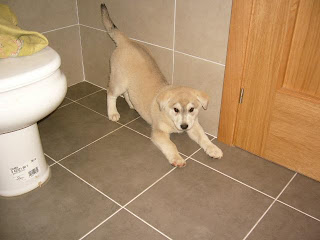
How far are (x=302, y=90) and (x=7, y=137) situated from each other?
1.43m

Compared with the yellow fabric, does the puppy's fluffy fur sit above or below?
below

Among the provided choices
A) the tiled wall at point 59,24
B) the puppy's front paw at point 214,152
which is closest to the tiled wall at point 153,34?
the tiled wall at point 59,24

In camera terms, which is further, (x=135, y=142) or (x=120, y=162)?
(x=135, y=142)

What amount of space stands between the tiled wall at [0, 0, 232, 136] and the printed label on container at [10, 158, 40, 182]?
101 cm

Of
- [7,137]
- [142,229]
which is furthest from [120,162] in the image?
[7,137]

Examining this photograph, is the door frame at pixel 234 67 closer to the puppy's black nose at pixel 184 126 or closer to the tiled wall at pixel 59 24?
the puppy's black nose at pixel 184 126

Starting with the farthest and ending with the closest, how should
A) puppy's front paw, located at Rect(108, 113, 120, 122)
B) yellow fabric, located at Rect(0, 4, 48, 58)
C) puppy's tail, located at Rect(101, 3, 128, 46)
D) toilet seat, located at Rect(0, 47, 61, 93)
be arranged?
puppy's front paw, located at Rect(108, 113, 120, 122)
puppy's tail, located at Rect(101, 3, 128, 46)
yellow fabric, located at Rect(0, 4, 48, 58)
toilet seat, located at Rect(0, 47, 61, 93)

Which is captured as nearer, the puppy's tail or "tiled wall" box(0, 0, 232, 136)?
"tiled wall" box(0, 0, 232, 136)

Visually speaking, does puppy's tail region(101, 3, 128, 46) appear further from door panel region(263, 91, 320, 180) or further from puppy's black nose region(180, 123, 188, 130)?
door panel region(263, 91, 320, 180)

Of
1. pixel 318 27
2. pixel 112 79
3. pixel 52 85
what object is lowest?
pixel 112 79

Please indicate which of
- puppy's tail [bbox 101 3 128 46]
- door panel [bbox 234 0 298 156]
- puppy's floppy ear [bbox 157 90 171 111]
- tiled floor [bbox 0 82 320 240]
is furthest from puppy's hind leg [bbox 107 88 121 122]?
door panel [bbox 234 0 298 156]

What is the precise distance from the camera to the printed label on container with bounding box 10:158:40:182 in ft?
5.22

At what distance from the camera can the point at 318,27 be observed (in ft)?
4.76

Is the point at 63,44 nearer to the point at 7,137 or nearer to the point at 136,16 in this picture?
the point at 136,16
